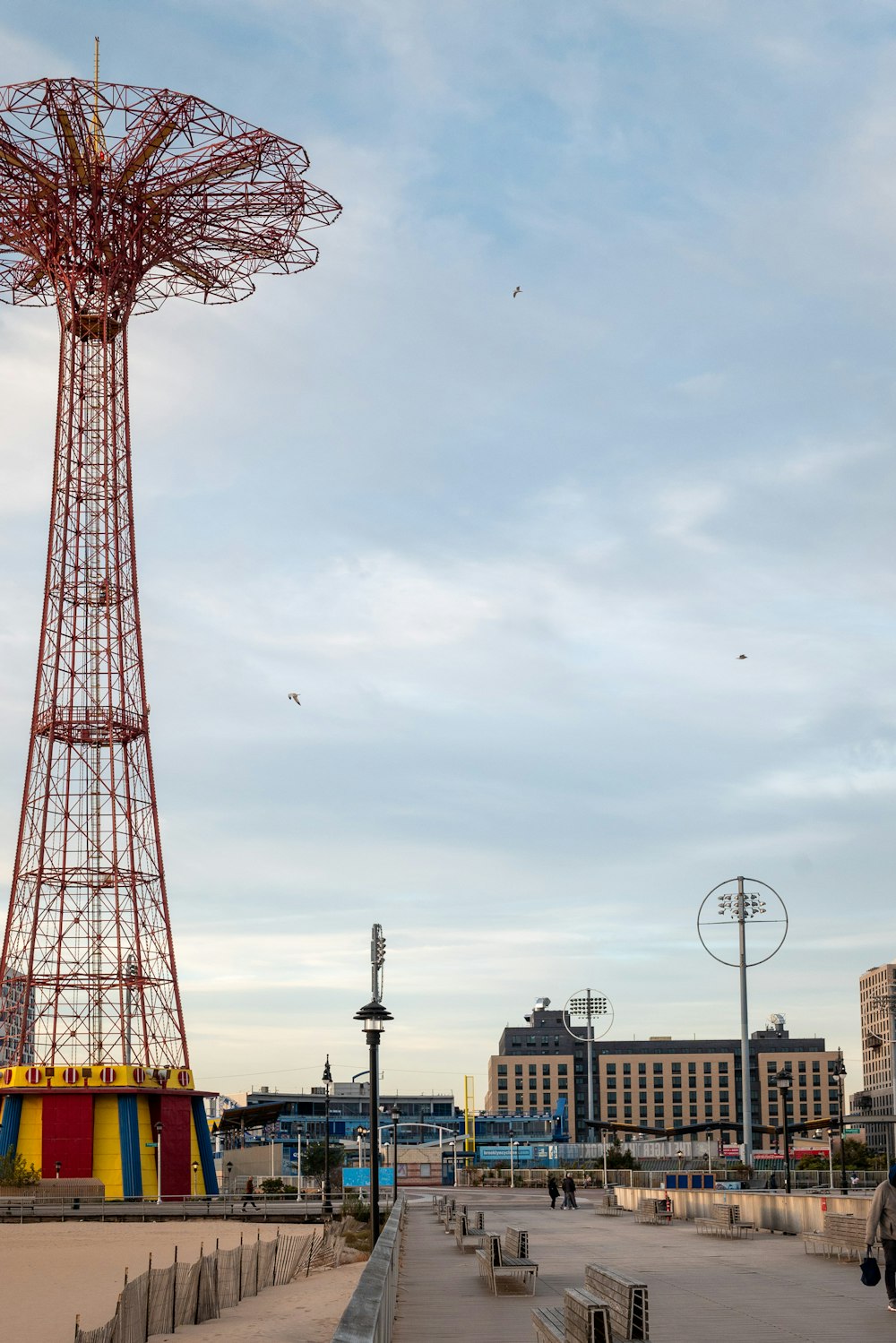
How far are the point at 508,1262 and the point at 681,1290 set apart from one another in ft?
7.95

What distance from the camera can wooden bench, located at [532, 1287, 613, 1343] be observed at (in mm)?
11617

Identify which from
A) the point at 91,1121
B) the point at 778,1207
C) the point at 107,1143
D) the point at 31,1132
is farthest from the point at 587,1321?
the point at 31,1132

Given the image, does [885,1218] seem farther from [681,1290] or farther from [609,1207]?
[609,1207]

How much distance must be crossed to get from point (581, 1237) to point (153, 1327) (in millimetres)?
14120

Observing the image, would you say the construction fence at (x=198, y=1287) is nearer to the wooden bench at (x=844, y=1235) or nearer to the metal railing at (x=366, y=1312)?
the metal railing at (x=366, y=1312)

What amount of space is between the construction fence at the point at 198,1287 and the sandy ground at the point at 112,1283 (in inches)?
10.8

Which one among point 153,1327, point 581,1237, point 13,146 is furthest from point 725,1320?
point 13,146

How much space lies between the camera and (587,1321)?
458 inches

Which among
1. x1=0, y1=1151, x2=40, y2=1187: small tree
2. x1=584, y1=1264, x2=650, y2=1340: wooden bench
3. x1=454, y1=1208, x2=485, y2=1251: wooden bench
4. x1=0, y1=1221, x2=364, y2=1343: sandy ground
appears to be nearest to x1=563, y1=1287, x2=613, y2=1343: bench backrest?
x1=584, y1=1264, x2=650, y2=1340: wooden bench

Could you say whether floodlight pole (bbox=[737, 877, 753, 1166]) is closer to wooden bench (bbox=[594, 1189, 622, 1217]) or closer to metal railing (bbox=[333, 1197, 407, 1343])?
wooden bench (bbox=[594, 1189, 622, 1217])

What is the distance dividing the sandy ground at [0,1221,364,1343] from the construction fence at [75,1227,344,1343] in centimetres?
27

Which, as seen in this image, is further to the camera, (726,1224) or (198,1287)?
(726,1224)

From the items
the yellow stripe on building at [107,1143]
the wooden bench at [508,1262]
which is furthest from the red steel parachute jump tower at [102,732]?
the wooden bench at [508,1262]

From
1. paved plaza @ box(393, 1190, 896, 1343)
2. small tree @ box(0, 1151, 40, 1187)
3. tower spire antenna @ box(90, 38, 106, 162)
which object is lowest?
small tree @ box(0, 1151, 40, 1187)
